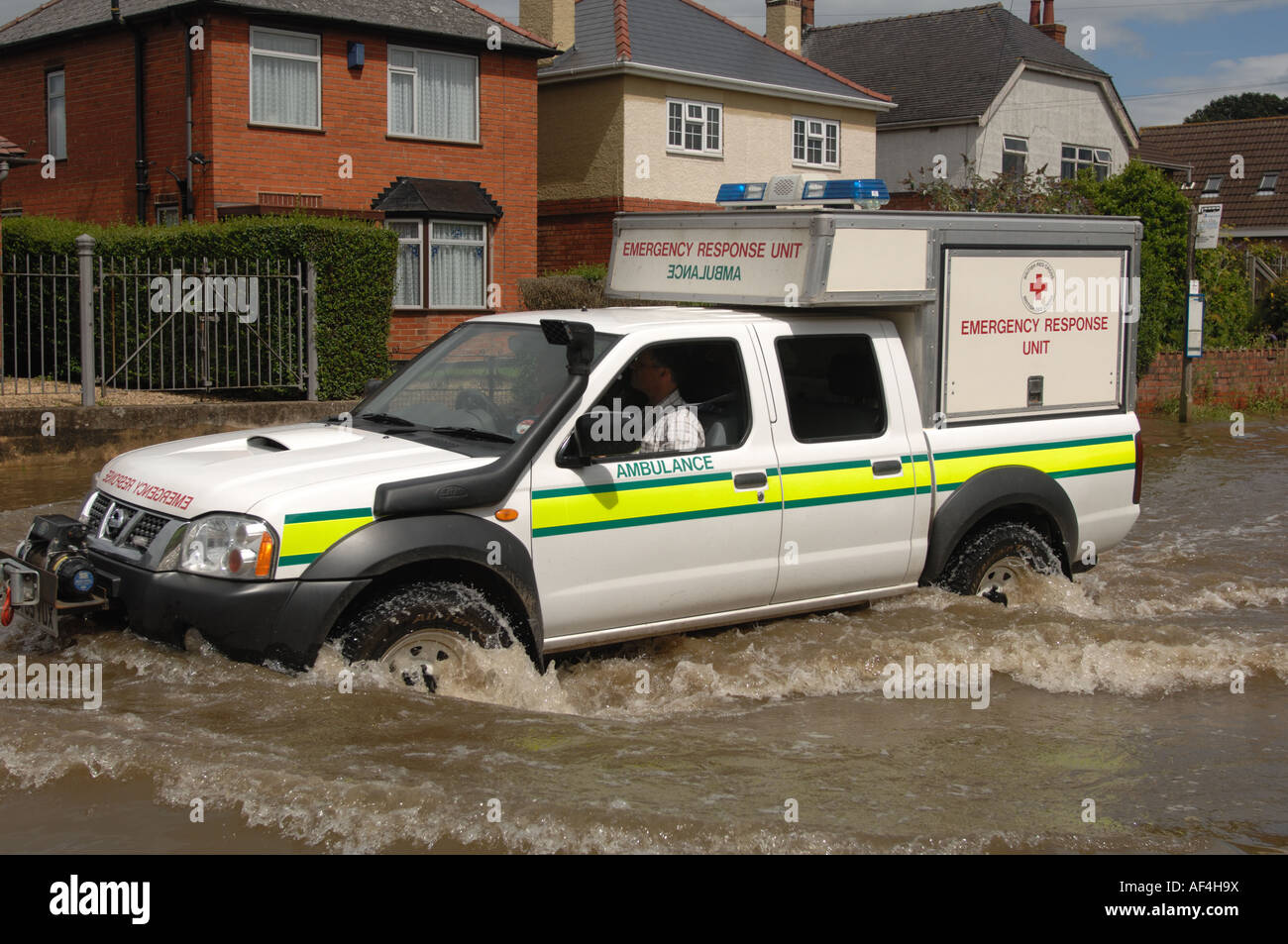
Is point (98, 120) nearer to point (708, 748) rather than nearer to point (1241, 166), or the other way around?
point (708, 748)

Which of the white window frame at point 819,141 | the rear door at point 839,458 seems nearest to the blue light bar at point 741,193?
the rear door at point 839,458

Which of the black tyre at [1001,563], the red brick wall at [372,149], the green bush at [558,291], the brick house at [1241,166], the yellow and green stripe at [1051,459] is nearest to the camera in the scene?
the yellow and green stripe at [1051,459]

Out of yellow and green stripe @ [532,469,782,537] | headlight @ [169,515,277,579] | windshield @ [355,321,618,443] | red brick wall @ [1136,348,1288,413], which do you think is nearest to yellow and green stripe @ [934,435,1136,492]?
yellow and green stripe @ [532,469,782,537]

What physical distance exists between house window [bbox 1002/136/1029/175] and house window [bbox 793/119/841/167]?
5.26 metres

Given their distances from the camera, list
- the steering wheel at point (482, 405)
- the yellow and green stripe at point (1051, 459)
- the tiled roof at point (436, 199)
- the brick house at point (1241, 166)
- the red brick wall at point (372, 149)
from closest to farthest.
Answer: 1. the steering wheel at point (482, 405)
2. the yellow and green stripe at point (1051, 459)
3. the red brick wall at point (372, 149)
4. the tiled roof at point (436, 199)
5. the brick house at point (1241, 166)

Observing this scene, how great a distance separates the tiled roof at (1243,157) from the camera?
47.9 m

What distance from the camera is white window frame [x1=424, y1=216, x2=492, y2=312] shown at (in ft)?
86.5

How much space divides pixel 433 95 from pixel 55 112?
7708 millimetres

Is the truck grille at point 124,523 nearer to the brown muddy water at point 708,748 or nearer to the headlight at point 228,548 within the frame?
the headlight at point 228,548

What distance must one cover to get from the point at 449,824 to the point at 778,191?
14.0ft

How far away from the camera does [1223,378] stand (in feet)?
74.3

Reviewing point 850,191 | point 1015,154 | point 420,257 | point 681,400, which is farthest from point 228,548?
point 1015,154

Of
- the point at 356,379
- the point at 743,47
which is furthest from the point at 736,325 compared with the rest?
the point at 743,47

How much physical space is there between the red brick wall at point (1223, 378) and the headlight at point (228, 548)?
19198 millimetres
